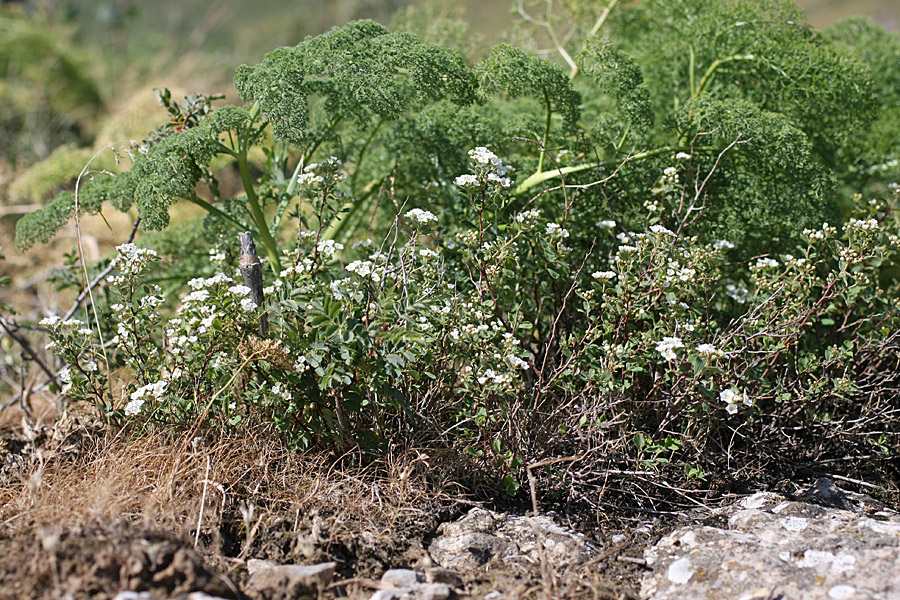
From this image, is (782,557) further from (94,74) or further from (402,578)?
(94,74)

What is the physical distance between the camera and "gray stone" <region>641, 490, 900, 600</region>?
1665mm

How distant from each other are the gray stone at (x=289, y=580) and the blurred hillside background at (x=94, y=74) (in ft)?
4.06

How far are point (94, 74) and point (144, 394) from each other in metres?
7.14

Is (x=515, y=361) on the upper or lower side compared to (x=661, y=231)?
lower

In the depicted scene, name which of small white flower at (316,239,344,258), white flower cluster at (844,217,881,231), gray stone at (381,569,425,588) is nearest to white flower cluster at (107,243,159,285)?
small white flower at (316,239,344,258)

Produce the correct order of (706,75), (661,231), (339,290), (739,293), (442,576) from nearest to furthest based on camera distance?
(442,576) < (339,290) < (661,231) < (739,293) < (706,75)

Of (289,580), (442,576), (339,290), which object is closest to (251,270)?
(339,290)

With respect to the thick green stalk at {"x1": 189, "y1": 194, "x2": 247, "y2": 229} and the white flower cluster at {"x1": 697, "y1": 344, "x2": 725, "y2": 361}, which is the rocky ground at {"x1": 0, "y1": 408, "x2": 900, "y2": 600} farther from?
the thick green stalk at {"x1": 189, "y1": 194, "x2": 247, "y2": 229}

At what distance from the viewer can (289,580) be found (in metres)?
1.64

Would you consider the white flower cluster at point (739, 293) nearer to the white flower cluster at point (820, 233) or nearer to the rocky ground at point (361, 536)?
the white flower cluster at point (820, 233)

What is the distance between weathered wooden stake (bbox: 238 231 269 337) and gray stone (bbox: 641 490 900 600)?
4.19 feet

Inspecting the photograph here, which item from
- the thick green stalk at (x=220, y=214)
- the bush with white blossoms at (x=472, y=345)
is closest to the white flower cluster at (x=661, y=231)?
the bush with white blossoms at (x=472, y=345)

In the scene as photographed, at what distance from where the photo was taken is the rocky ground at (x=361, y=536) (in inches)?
60.9

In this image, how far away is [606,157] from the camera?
2.76 metres
